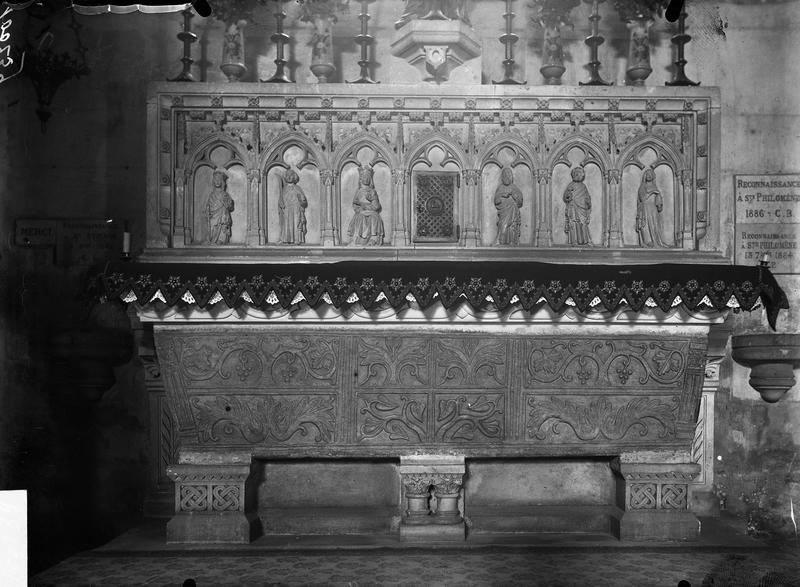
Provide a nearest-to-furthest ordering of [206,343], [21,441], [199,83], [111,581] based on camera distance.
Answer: [111,581], [206,343], [199,83], [21,441]

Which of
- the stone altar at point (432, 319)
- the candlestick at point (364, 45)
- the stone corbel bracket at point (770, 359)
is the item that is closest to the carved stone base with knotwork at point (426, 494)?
the stone altar at point (432, 319)

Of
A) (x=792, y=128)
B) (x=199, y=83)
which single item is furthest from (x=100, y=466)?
(x=792, y=128)

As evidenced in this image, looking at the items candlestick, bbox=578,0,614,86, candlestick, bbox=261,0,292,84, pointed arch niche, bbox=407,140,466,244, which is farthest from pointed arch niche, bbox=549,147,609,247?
candlestick, bbox=261,0,292,84

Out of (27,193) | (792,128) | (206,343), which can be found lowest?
(206,343)

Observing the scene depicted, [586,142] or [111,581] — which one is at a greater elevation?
[586,142]

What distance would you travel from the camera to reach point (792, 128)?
788 cm

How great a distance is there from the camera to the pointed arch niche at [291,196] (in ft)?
23.3

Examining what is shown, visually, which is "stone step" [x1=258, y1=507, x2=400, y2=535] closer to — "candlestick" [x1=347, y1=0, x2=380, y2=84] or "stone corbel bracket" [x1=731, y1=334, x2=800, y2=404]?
"stone corbel bracket" [x1=731, y1=334, x2=800, y2=404]

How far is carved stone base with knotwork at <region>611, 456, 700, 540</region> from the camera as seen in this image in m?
6.31

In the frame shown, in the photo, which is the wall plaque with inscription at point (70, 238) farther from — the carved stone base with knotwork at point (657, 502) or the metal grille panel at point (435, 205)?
the carved stone base with knotwork at point (657, 502)

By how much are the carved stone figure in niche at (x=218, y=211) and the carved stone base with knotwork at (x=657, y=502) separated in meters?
4.42

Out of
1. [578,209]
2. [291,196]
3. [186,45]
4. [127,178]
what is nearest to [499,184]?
[578,209]

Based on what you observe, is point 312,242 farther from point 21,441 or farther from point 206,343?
point 21,441

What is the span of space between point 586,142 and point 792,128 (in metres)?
2.62
